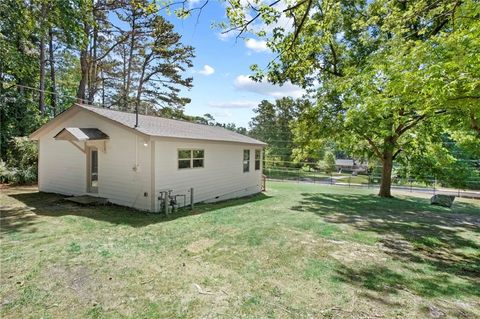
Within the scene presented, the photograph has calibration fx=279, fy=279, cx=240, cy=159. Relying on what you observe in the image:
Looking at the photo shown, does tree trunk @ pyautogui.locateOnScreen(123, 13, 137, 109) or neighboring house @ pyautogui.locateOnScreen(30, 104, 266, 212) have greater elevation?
tree trunk @ pyautogui.locateOnScreen(123, 13, 137, 109)

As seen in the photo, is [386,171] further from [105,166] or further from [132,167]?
[105,166]

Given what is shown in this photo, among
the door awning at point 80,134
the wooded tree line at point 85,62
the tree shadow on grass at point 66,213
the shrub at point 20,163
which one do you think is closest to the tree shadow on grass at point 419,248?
the tree shadow on grass at point 66,213

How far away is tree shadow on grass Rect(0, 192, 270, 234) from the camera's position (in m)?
6.81

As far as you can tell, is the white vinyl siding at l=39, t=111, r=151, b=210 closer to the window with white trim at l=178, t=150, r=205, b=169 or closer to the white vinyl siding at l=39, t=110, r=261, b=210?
the white vinyl siding at l=39, t=110, r=261, b=210

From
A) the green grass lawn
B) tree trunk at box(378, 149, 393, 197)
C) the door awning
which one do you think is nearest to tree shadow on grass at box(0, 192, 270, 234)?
the green grass lawn

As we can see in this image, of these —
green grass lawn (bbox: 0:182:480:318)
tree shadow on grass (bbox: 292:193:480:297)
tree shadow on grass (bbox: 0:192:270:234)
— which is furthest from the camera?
tree shadow on grass (bbox: 0:192:270:234)

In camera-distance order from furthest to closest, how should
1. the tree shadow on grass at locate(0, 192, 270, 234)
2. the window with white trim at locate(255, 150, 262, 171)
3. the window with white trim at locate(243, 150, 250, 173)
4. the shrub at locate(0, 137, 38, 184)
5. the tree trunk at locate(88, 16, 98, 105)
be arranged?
the tree trunk at locate(88, 16, 98, 105), the window with white trim at locate(255, 150, 262, 171), the window with white trim at locate(243, 150, 250, 173), the shrub at locate(0, 137, 38, 184), the tree shadow on grass at locate(0, 192, 270, 234)

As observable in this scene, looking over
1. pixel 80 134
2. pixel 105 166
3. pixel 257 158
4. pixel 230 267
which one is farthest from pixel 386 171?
pixel 80 134

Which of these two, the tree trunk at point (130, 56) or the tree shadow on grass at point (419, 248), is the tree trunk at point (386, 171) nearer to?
the tree shadow on grass at point (419, 248)

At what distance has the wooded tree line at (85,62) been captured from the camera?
9.02 meters

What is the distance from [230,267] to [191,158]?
20.7 ft

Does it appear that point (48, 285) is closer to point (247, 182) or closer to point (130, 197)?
point (130, 197)

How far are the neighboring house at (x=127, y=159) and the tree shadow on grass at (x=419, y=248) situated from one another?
13.0ft

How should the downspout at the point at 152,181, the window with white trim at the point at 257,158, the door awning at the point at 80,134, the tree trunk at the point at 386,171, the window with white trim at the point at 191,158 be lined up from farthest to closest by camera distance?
the window with white trim at the point at 257,158, the tree trunk at the point at 386,171, the window with white trim at the point at 191,158, the door awning at the point at 80,134, the downspout at the point at 152,181
